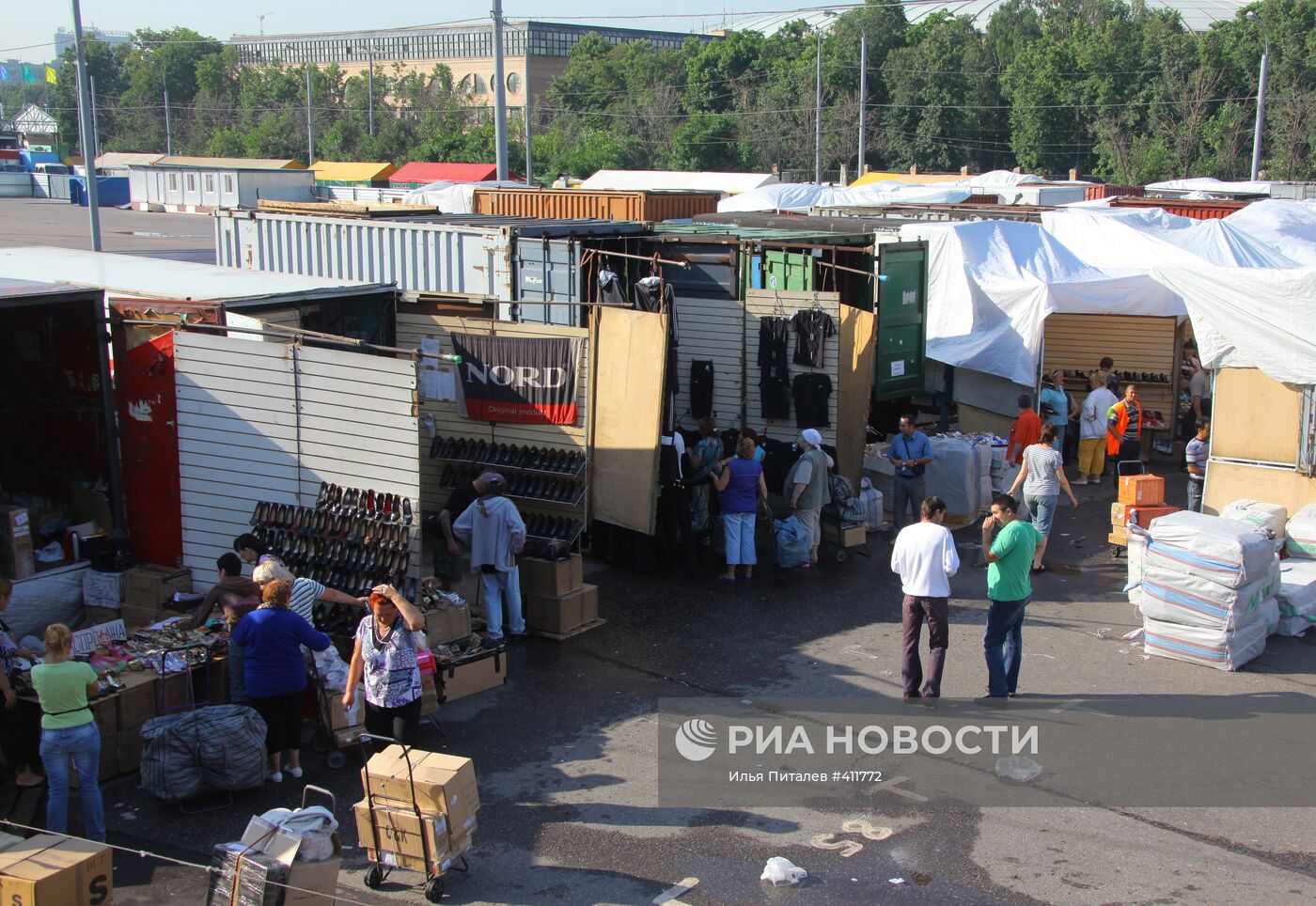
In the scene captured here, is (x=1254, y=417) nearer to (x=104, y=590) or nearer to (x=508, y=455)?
(x=508, y=455)

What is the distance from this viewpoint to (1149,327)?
57.3 feet

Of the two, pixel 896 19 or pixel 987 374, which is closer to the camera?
pixel 987 374

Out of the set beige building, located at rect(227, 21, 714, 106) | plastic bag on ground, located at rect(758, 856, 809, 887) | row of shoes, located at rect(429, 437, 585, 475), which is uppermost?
beige building, located at rect(227, 21, 714, 106)

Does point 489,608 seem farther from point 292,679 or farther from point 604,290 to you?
point 604,290

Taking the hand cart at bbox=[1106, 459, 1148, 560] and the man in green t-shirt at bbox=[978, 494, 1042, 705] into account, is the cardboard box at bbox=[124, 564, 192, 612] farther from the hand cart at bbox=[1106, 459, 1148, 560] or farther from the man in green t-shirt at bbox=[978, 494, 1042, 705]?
the hand cart at bbox=[1106, 459, 1148, 560]

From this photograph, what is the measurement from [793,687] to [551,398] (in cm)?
384

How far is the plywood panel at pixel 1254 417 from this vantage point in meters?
11.5

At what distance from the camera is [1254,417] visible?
11.7 meters

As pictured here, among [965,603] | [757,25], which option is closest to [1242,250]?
[965,603]

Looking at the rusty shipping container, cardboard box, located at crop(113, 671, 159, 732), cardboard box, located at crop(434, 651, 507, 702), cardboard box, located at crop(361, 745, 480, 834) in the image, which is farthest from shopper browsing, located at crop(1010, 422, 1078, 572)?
the rusty shipping container

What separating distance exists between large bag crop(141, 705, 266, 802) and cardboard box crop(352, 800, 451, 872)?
1.21m

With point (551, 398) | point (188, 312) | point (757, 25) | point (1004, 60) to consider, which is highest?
point (757, 25)

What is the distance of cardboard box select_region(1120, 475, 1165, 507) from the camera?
39.4 feet

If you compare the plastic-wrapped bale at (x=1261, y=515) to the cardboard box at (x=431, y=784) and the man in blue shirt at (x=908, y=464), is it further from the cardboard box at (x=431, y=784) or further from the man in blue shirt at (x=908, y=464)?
the cardboard box at (x=431, y=784)
